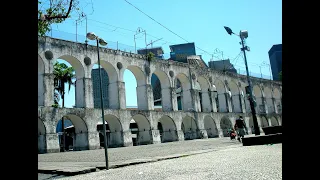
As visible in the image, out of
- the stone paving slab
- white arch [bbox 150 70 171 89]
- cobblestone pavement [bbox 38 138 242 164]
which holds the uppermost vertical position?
white arch [bbox 150 70 171 89]

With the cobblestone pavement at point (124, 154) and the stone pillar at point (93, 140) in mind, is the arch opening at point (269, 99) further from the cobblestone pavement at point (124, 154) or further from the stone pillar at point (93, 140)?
the cobblestone pavement at point (124, 154)

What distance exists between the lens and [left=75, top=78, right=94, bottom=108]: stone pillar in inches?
949

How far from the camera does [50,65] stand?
22.1m

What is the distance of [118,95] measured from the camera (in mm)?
26641

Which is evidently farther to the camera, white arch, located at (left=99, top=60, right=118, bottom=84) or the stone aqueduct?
white arch, located at (left=99, top=60, right=118, bottom=84)

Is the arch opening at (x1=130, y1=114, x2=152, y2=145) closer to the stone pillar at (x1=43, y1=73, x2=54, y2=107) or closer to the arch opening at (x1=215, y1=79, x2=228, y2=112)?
A: the stone pillar at (x1=43, y1=73, x2=54, y2=107)

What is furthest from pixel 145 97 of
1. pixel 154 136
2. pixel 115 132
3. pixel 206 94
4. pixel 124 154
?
pixel 124 154

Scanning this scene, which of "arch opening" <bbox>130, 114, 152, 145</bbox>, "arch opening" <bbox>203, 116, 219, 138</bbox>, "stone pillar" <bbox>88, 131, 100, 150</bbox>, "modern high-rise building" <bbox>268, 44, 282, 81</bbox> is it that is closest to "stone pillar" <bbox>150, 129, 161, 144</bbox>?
"arch opening" <bbox>130, 114, 152, 145</bbox>

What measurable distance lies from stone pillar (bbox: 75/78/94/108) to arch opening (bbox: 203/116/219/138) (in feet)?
55.8

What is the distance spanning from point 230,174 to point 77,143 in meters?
20.6

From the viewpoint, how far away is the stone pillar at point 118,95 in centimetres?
2664

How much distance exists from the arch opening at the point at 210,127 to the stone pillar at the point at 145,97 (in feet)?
33.2

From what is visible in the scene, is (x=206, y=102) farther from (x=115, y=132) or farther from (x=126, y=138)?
(x=115, y=132)
